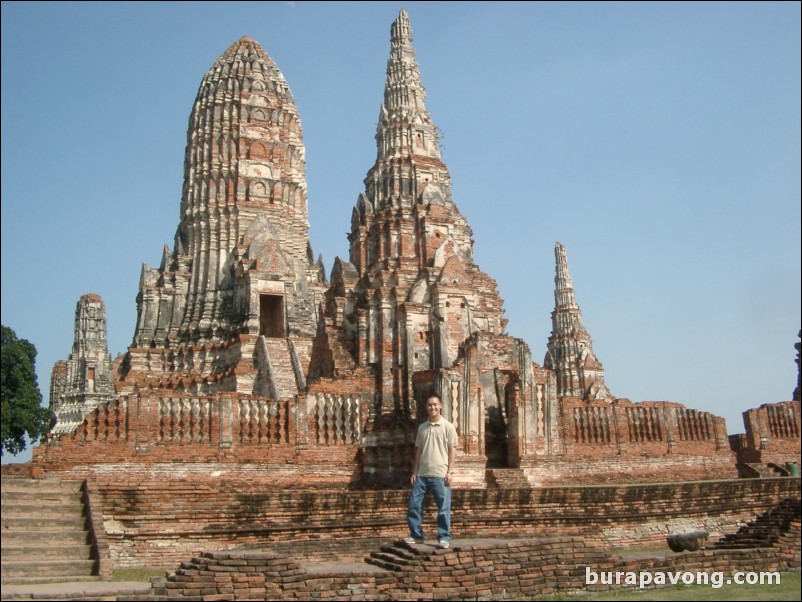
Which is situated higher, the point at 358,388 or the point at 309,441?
the point at 358,388

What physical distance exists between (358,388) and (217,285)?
11.5 meters

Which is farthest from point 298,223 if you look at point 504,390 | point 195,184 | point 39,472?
point 39,472

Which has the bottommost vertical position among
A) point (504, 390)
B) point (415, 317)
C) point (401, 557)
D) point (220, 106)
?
point (401, 557)

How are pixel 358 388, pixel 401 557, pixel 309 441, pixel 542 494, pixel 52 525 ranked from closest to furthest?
pixel 401 557
pixel 52 525
pixel 542 494
pixel 309 441
pixel 358 388

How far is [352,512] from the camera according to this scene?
1508 centimetres

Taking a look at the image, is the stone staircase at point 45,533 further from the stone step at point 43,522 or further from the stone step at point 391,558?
the stone step at point 391,558

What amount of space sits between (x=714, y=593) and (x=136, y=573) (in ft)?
26.3

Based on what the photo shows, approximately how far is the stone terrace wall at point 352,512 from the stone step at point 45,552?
1.61 metres

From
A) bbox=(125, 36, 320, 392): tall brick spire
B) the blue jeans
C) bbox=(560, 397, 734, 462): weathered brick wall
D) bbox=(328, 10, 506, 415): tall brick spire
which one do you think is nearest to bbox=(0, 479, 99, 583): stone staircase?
the blue jeans

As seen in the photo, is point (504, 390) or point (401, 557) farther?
point (504, 390)

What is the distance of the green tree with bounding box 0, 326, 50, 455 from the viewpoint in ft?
105

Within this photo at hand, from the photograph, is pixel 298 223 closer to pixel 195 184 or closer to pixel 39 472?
pixel 195 184

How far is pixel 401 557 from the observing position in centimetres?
1062

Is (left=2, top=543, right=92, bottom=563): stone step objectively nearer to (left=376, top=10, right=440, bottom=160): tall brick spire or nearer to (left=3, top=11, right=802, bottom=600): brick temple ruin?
(left=3, top=11, right=802, bottom=600): brick temple ruin
